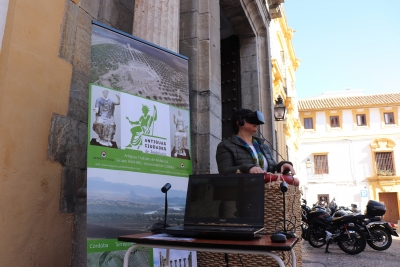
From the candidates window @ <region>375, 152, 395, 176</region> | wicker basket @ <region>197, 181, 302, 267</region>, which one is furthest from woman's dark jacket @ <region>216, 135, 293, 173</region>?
window @ <region>375, 152, 395, 176</region>

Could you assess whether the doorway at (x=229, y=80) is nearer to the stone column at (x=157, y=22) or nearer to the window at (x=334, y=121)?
the stone column at (x=157, y=22)

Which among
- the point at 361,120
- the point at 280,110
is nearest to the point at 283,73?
the point at 361,120

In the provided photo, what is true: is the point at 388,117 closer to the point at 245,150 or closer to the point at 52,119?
the point at 245,150

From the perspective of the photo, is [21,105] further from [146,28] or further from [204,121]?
[204,121]

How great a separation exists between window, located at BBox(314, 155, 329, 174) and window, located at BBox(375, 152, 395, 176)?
4.03m

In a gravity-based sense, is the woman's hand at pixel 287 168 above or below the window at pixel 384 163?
below

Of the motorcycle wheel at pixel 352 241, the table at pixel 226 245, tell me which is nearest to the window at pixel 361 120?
the motorcycle wheel at pixel 352 241

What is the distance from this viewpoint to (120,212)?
244 cm

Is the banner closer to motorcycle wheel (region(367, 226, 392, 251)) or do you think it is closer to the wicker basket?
the wicker basket

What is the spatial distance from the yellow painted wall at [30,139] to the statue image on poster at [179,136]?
0.90 m

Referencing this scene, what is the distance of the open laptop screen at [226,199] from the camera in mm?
1976

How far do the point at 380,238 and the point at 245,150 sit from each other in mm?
6701

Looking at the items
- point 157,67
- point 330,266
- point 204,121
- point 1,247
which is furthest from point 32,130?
point 330,266

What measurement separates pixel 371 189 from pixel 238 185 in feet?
101
